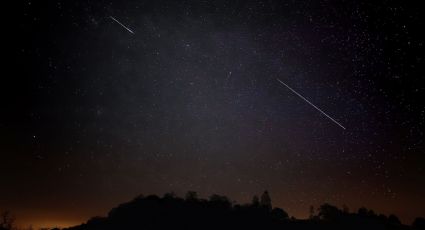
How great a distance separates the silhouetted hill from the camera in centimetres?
6975

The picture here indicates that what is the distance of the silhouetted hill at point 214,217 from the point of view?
6975 centimetres

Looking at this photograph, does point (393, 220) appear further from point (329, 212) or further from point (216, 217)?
point (216, 217)

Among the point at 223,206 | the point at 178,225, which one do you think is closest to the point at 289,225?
the point at 223,206

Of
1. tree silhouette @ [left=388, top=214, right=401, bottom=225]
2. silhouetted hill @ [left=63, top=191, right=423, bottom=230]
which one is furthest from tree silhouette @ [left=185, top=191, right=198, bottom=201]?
tree silhouette @ [left=388, top=214, right=401, bottom=225]

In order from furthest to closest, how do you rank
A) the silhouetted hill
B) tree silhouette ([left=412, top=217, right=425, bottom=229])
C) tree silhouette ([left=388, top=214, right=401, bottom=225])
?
1. tree silhouette ([left=412, top=217, right=425, bottom=229])
2. tree silhouette ([left=388, top=214, right=401, bottom=225])
3. the silhouetted hill

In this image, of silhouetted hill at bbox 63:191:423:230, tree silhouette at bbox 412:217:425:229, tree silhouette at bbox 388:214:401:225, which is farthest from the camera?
tree silhouette at bbox 412:217:425:229

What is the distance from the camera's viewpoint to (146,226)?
66.8 meters

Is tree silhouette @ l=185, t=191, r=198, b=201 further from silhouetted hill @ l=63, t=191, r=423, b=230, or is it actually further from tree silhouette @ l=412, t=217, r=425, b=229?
tree silhouette @ l=412, t=217, r=425, b=229

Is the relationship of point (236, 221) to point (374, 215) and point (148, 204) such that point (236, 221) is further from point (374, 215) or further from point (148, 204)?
point (374, 215)

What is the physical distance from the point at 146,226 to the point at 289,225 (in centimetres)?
2284

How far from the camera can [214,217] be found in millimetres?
72625

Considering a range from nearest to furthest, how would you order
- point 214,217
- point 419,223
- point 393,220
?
point 214,217
point 393,220
point 419,223

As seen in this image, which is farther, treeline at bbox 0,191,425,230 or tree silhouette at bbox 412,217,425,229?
tree silhouette at bbox 412,217,425,229

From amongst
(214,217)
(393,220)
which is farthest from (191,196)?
(393,220)
